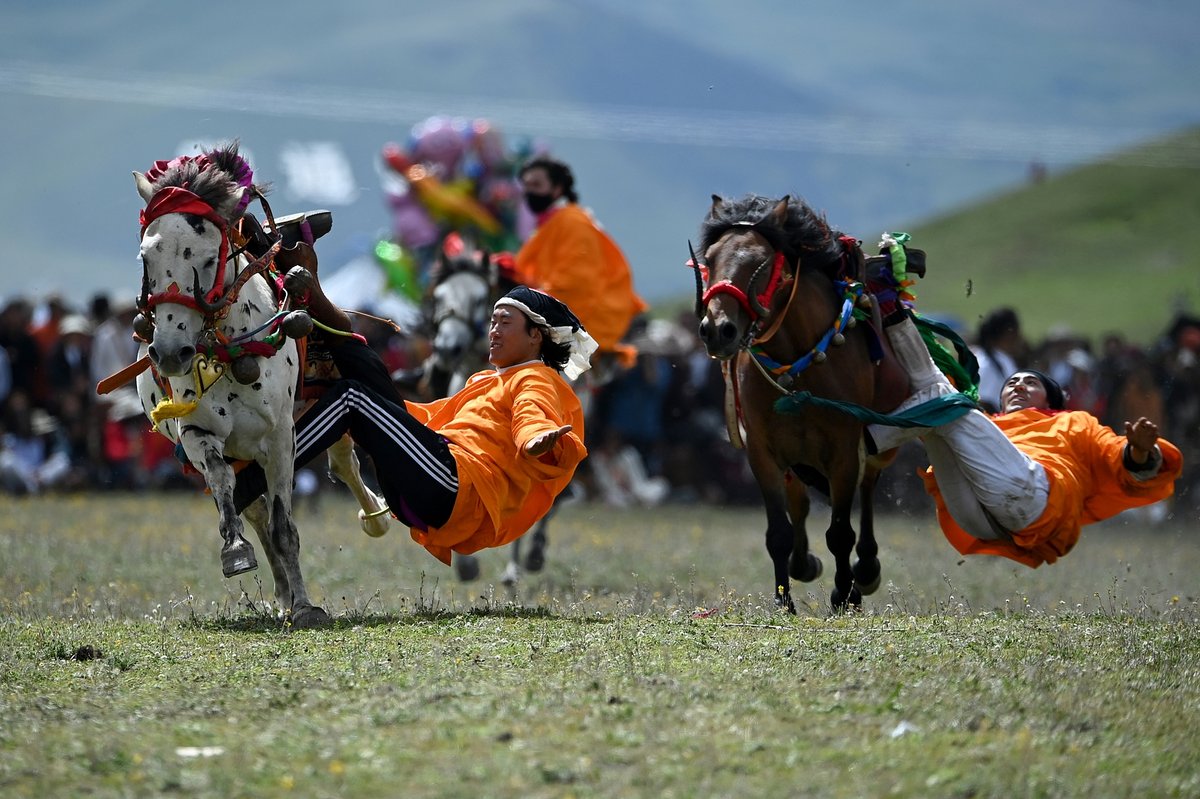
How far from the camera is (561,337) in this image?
912 cm

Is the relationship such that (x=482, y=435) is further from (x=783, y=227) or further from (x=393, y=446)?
(x=783, y=227)

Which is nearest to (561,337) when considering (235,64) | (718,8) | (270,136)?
(270,136)

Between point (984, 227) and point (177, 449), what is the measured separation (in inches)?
2046

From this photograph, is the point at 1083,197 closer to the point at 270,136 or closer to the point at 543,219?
the point at 270,136

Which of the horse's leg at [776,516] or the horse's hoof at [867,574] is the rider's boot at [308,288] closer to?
the horse's leg at [776,516]

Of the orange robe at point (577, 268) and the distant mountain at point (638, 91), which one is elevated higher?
the distant mountain at point (638, 91)

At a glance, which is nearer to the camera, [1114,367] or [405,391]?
[405,391]

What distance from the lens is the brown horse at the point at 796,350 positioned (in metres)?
8.98

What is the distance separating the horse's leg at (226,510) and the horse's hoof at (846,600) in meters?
3.26

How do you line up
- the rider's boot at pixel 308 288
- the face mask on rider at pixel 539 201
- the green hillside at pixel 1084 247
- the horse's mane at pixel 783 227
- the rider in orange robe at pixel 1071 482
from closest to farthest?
the rider's boot at pixel 308 288
the horse's mane at pixel 783 227
the rider in orange robe at pixel 1071 482
the face mask on rider at pixel 539 201
the green hillside at pixel 1084 247

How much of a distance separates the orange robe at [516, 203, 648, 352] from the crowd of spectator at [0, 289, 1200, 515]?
20.0ft

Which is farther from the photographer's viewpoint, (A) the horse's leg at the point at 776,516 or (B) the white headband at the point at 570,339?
(A) the horse's leg at the point at 776,516

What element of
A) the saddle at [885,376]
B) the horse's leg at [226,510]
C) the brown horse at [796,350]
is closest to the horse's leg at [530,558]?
the brown horse at [796,350]

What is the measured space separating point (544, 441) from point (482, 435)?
0.83 metres
